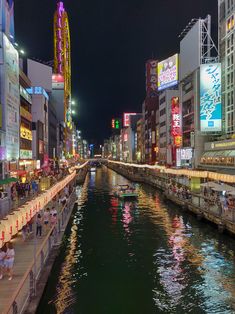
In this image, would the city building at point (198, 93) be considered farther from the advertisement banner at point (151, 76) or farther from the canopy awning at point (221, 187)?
the advertisement banner at point (151, 76)

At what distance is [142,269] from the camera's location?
A: 95.5 ft

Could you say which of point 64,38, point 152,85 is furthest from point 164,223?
point 64,38

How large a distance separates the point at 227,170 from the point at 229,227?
28.0m

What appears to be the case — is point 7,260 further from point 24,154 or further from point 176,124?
point 176,124

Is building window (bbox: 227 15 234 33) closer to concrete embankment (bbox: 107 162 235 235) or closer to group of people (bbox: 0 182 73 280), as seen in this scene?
concrete embankment (bbox: 107 162 235 235)

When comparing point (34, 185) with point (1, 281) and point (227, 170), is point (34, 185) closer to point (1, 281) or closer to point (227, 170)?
point (227, 170)

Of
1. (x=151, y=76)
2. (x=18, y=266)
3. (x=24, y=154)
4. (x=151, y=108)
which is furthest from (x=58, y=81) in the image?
(x=18, y=266)

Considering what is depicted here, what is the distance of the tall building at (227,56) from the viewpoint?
238 feet

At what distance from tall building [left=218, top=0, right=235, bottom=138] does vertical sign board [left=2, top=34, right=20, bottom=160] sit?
35.3 metres

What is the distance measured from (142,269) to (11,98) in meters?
42.7

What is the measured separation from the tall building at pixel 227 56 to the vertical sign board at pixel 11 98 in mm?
35268

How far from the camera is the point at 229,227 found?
38.4m

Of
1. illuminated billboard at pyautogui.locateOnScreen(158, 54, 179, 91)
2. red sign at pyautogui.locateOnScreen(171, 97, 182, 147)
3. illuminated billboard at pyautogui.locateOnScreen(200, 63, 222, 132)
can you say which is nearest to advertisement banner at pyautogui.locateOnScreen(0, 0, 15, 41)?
illuminated billboard at pyautogui.locateOnScreen(200, 63, 222, 132)

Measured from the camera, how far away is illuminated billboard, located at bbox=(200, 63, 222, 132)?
7931cm
